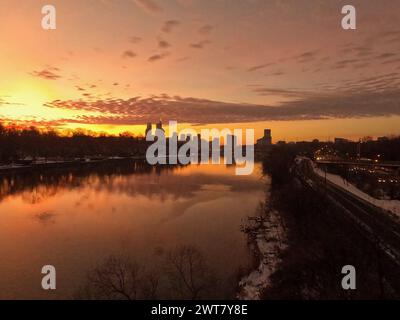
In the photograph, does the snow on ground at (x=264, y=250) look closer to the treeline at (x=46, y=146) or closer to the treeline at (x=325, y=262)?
the treeline at (x=325, y=262)

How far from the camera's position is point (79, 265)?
1566 cm

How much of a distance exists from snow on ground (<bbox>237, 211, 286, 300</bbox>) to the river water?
0.55 meters

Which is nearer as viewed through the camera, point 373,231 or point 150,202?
point 373,231

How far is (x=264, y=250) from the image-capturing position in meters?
17.3

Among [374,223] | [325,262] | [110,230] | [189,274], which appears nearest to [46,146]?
[110,230]

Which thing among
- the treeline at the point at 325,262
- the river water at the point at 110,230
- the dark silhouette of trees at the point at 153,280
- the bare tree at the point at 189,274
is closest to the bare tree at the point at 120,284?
the dark silhouette of trees at the point at 153,280

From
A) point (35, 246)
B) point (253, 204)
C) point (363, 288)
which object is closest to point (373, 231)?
point (363, 288)

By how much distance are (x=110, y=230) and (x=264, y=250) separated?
30.7 ft

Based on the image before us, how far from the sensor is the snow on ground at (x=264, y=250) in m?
13.0
